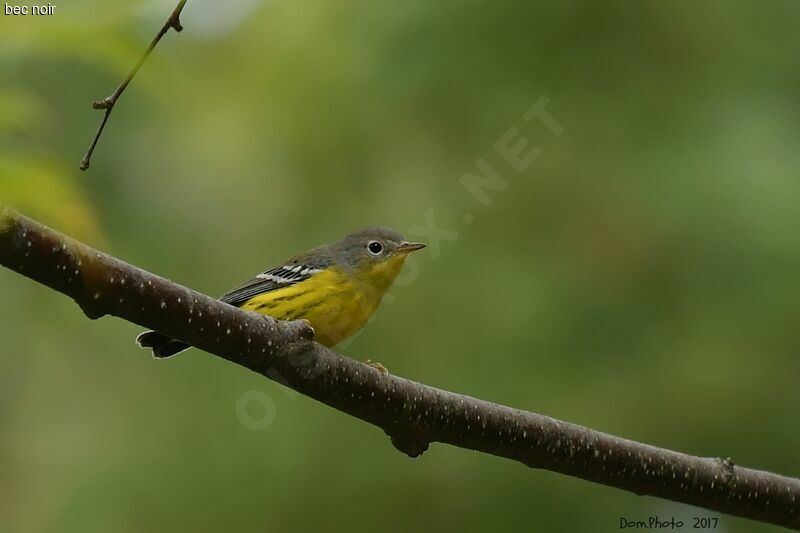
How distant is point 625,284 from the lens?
6.18m

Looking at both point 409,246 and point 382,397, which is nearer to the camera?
point 382,397

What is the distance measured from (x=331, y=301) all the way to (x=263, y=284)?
519 mm

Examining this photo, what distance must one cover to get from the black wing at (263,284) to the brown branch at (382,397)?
2.31m

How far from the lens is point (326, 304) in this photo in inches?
229

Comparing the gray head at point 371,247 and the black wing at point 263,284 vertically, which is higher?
the gray head at point 371,247

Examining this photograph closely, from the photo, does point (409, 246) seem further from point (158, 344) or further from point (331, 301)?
point (158, 344)

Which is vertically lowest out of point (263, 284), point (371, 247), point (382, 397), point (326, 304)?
point (263, 284)

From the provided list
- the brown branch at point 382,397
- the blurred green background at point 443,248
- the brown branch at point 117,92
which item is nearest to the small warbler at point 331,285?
the blurred green background at point 443,248

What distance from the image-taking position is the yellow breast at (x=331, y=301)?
18.8 ft

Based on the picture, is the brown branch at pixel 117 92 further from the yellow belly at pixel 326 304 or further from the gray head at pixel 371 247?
the gray head at pixel 371 247

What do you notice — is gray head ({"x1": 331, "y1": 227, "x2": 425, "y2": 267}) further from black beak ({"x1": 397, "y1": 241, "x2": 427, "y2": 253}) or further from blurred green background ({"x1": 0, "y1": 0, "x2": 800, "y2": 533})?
blurred green background ({"x1": 0, "y1": 0, "x2": 800, "y2": 533})

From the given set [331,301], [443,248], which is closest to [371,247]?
[443,248]

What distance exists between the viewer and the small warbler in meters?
5.74

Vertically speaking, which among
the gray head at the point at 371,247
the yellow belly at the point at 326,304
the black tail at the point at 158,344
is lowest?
the black tail at the point at 158,344
